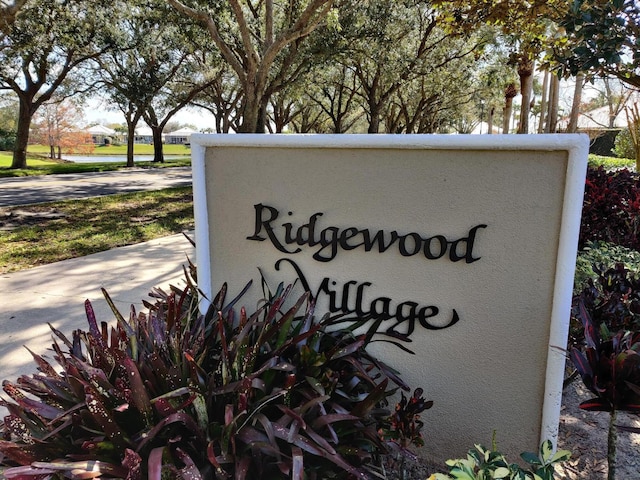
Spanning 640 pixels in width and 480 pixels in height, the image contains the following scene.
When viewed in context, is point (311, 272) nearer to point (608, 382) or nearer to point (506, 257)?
point (506, 257)

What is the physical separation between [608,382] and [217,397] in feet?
5.17

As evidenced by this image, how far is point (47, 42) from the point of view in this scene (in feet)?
60.7

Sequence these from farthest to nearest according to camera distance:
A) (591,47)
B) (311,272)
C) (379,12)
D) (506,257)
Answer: (379,12) → (591,47) → (311,272) → (506,257)

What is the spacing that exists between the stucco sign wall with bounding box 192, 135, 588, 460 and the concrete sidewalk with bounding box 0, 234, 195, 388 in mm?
1995

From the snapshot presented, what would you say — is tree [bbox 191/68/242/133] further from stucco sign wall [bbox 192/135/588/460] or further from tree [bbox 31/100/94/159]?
stucco sign wall [bbox 192/135/588/460]

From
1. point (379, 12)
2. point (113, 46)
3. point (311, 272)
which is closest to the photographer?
point (311, 272)

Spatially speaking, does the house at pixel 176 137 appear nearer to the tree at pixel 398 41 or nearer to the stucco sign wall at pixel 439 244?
the tree at pixel 398 41

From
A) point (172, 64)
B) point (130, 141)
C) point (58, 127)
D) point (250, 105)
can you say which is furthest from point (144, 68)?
point (58, 127)

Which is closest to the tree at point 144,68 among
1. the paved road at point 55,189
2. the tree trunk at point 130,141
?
the tree trunk at point 130,141

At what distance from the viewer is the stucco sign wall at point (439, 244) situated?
2285mm

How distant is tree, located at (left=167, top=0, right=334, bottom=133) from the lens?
32.3 ft

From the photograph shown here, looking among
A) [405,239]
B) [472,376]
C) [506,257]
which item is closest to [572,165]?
[506,257]

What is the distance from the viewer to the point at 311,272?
2734 millimetres

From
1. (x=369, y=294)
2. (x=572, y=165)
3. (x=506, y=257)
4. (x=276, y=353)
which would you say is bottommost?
(x=276, y=353)
